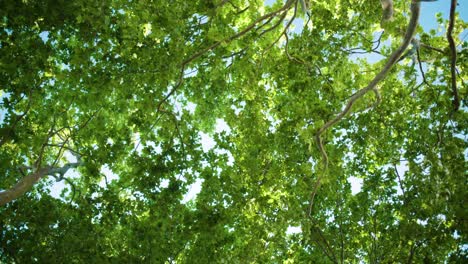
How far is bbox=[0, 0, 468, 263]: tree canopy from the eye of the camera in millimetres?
8023

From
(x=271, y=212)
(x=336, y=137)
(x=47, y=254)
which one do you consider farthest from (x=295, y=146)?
(x=47, y=254)

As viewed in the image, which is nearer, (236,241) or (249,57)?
(249,57)

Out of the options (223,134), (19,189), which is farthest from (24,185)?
(223,134)

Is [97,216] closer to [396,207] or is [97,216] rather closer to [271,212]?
[271,212]

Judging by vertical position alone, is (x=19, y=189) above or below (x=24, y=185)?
below

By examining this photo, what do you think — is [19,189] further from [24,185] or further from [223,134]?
[223,134]

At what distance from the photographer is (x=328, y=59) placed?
32.1ft

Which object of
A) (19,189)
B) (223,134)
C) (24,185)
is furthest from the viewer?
(223,134)

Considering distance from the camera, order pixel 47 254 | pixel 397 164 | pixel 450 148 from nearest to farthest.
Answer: pixel 450 148, pixel 47 254, pixel 397 164

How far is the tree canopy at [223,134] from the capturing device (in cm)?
802

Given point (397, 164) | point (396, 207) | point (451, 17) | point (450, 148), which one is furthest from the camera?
point (397, 164)

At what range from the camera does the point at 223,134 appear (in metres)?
10.6

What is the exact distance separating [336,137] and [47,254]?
7.97m

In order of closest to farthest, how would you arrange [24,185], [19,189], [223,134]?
[19,189]
[24,185]
[223,134]
